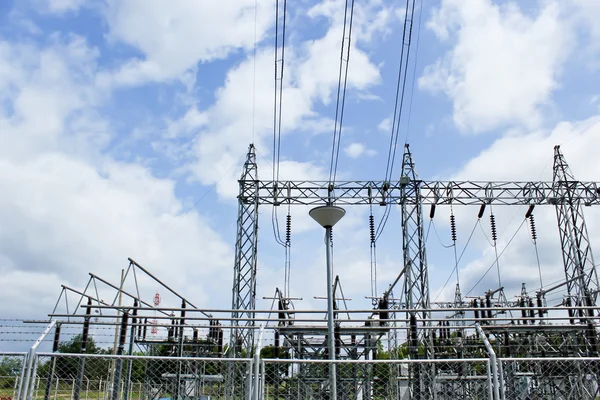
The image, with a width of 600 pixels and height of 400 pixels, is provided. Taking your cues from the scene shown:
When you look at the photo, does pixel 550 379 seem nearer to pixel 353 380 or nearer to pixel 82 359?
pixel 353 380

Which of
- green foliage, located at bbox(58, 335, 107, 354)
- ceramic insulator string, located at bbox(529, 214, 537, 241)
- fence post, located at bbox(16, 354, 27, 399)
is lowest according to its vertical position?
fence post, located at bbox(16, 354, 27, 399)

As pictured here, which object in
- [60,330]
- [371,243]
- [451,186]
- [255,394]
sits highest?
[451,186]

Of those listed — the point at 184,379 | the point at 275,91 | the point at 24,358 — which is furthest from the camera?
the point at 184,379

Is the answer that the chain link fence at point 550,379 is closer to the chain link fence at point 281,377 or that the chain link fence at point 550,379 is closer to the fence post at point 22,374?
the chain link fence at point 281,377

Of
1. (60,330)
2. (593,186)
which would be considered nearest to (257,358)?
(60,330)

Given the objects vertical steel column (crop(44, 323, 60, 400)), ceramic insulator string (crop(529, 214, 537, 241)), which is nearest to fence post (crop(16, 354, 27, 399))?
vertical steel column (crop(44, 323, 60, 400))

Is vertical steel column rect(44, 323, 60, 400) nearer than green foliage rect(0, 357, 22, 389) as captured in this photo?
No

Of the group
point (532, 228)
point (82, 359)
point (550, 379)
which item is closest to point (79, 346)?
point (82, 359)

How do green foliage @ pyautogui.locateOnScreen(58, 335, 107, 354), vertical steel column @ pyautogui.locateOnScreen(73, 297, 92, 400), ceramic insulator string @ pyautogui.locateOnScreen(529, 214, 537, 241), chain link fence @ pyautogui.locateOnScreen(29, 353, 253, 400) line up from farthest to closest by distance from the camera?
ceramic insulator string @ pyautogui.locateOnScreen(529, 214, 537, 241) < green foliage @ pyautogui.locateOnScreen(58, 335, 107, 354) < vertical steel column @ pyautogui.locateOnScreen(73, 297, 92, 400) < chain link fence @ pyautogui.locateOnScreen(29, 353, 253, 400)

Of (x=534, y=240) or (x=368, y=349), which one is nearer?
(x=368, y=349)

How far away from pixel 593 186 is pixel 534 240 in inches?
159

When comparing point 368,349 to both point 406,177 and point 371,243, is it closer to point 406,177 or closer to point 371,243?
point 406,177

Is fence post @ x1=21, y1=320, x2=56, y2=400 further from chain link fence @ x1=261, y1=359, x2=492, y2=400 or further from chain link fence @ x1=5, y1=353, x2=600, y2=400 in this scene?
chain link fence @ x1=261, y1=359, x2=492, y2=400

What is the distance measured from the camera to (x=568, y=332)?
15727 millimetres
